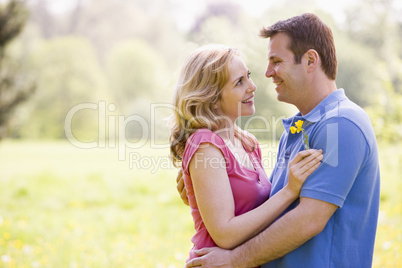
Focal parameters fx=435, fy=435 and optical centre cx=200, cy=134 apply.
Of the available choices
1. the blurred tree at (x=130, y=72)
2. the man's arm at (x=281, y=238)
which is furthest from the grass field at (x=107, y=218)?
the blurred tree at (x=130, y=72)

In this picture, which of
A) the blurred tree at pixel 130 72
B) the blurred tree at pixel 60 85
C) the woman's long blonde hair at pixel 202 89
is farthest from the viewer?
the blurred tree at pixel 130 72

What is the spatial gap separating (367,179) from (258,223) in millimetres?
488

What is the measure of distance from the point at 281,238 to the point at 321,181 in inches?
11.6

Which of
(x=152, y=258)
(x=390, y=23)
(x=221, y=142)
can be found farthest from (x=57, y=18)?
(x=221, y=142)

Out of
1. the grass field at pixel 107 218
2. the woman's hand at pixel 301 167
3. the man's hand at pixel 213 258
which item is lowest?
the grass field at pixel 107 218

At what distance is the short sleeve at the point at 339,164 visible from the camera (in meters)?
1.71

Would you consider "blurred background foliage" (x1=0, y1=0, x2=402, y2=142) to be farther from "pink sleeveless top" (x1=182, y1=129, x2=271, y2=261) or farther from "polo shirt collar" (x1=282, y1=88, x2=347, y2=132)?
"polo shirt collar" (x1=282, y1=88, x2=347, y2=132)

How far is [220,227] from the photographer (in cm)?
189

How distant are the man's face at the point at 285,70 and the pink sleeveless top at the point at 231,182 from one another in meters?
0.41

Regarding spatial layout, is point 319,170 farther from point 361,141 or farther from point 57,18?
point 57,18

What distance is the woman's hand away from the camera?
A: 5.77ft

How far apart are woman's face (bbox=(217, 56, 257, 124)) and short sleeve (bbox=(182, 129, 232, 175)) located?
0.73 ft

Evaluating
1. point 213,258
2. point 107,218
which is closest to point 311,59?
point 213,258

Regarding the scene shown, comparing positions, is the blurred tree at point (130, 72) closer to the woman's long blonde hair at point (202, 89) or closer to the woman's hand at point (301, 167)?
the woman's long blonde hair at point (202, 89)
